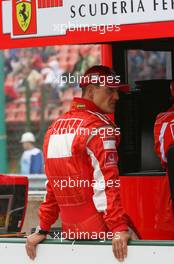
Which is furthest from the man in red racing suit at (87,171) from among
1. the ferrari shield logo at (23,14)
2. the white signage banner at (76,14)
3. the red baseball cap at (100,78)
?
the ferrari shield logo at (23,14)

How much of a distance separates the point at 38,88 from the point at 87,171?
1239cm

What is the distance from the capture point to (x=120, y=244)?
4910 mm

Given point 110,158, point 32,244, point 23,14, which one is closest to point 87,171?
point 110,158

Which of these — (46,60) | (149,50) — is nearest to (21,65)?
(46,60)

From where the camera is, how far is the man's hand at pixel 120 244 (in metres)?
4.90

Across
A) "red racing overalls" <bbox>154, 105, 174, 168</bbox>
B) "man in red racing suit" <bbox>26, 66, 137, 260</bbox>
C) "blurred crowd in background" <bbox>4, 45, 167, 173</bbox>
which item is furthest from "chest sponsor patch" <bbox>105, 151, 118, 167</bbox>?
"blurred crowd in background" <bbox>4, 45, 167, 173</bbox>

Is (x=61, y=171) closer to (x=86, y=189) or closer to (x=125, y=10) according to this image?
(x=86, y=189)

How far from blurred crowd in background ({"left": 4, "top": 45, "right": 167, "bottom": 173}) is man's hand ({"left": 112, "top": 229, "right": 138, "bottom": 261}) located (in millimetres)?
11254

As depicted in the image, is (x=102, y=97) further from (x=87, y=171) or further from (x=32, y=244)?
(x=32, y=244)

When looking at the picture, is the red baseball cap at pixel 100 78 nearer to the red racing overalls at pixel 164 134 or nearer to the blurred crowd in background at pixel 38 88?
the red racing overalls at pixel 164 134

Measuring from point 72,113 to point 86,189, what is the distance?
46 cm

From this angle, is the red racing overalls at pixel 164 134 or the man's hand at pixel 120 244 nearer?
the man's hand at pixel 120 244

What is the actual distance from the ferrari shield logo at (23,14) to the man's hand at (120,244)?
4.17 feet

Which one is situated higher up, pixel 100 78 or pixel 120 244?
pixel 100 78
